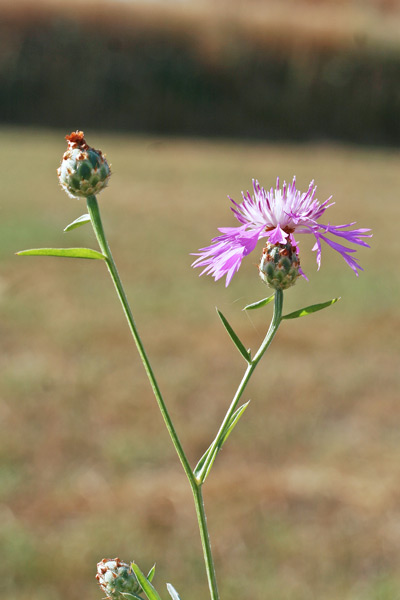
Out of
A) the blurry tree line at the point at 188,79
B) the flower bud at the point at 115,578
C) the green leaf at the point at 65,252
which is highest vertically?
the blurry tree line at the point at 188,79

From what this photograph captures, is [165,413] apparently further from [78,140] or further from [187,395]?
Answer: [187,395]

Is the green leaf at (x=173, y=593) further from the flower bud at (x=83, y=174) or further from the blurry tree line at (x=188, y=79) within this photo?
the blurry tree line at (x=188, y=79)

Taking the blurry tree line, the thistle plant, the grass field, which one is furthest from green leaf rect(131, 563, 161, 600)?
the blurry tree line

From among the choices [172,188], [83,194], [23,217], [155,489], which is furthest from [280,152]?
[83,194]

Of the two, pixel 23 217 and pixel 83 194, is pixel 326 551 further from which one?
pixel 23 217

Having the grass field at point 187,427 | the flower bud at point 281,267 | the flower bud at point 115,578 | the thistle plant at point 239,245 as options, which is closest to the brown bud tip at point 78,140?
the thistle plant at point 239,245

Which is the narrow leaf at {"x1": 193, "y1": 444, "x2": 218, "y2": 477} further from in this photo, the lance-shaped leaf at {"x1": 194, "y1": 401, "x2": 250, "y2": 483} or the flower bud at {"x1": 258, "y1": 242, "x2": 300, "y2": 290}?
the flower bud at {"x1": 258, "y1": 242, "x2": 300, "y2": 290}
